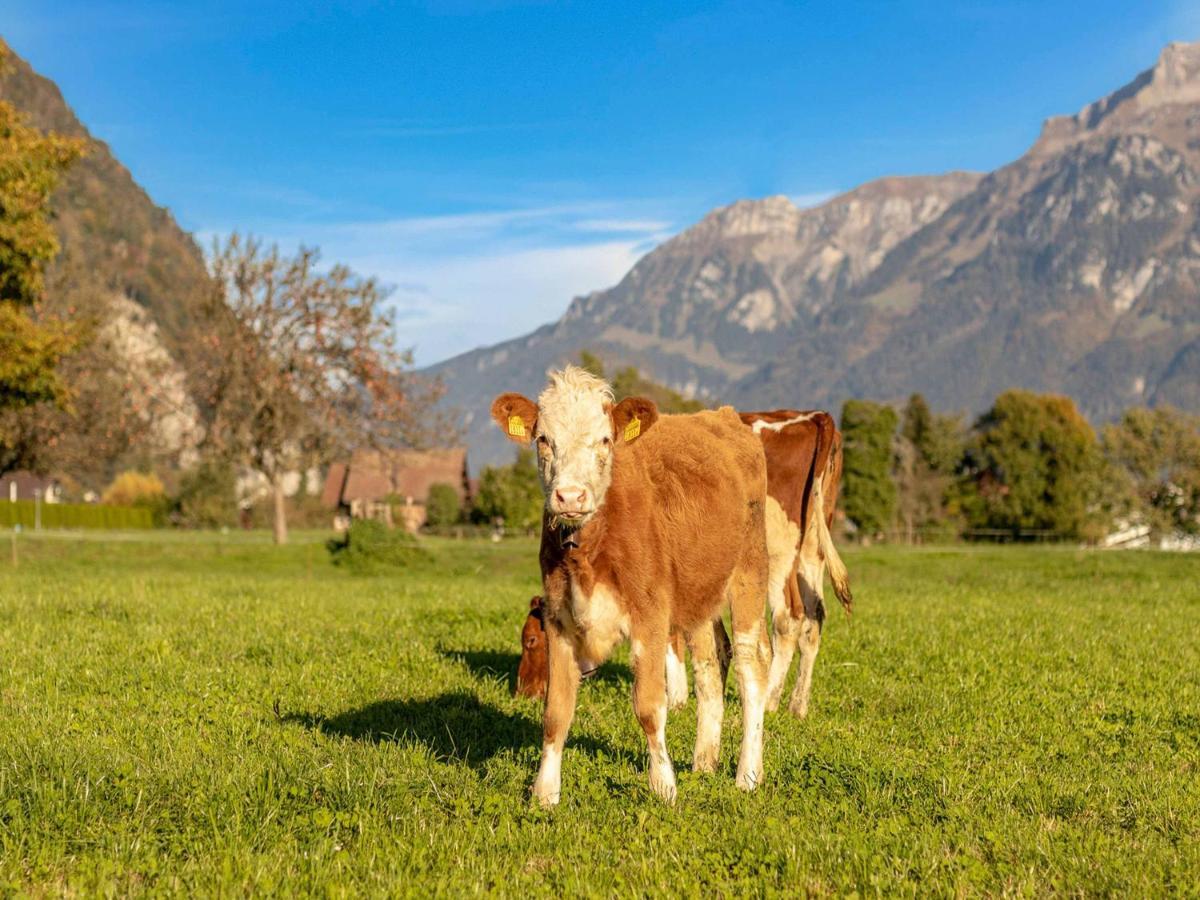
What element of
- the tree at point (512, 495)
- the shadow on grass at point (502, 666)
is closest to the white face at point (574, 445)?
the shadow on grass at point (502, 666)

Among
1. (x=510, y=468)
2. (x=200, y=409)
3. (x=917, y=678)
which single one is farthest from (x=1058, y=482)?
(x=917, y=678)

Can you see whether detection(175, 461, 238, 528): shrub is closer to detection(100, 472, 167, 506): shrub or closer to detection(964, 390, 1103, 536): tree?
detection(100, 472, 167, 506): shrub

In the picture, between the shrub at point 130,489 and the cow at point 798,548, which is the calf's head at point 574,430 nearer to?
the cow at point 798,548

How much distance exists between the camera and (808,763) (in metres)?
7.77

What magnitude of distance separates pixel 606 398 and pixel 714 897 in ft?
10.5

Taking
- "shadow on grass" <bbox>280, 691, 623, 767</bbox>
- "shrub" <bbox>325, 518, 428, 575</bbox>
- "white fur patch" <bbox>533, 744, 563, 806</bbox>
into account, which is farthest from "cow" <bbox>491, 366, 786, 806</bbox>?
"shrub" <bbox>325, 518, 428, 575</bbox>

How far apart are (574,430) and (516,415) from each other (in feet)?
1.74

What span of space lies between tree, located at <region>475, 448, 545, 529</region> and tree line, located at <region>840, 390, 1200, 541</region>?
2728cm

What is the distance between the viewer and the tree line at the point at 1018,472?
290 feet

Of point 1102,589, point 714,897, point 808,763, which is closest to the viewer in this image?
point 714,897

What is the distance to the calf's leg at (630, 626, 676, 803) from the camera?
6984 millimetres

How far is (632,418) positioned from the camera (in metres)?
7.32

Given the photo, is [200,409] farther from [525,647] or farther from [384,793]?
[384,793]

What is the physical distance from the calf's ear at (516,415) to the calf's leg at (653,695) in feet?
4.94
